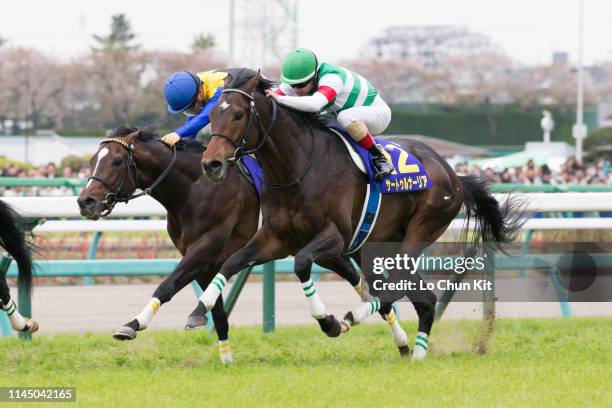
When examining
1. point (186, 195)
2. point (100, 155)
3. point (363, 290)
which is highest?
point (100, 155)

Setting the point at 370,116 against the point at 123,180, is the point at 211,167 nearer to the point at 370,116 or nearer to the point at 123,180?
the point at 123,180

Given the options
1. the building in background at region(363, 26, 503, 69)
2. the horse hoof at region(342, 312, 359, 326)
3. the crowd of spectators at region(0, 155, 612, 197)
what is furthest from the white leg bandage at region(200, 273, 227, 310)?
the building in background at region(363, 26, 503, 69)

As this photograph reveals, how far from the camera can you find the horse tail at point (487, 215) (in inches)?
294

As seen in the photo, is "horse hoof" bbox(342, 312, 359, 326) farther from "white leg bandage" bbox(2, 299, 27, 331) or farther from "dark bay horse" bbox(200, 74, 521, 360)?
"white leg bandage" bbox(2, 299, 27, 331)

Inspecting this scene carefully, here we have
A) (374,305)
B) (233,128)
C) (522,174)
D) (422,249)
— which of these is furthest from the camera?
(522,174)

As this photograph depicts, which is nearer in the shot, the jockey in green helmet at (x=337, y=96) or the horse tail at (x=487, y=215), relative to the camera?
the jockey in green helmet at (x=337, y=96)

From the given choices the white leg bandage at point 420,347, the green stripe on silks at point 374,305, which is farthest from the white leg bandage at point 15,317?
the white leg bandage at point 420,347

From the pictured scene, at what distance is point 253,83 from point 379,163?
39.3 inches

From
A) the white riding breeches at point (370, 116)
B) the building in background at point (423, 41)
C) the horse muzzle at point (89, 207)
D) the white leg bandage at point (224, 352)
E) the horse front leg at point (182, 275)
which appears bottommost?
the building in background at point (423, 41)

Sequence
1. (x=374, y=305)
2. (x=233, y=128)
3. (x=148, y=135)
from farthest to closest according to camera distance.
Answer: (x=148, y=135) < (x=374, y=305) < (x=233, y=128)

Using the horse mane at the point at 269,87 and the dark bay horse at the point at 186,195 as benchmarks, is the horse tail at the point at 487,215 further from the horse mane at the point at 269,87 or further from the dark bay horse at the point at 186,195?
the dark bay horse at the point at 186,195

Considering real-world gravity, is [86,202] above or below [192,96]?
below

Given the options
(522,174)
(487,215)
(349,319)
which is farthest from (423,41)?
(349,319)

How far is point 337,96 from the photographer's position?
658 cm
